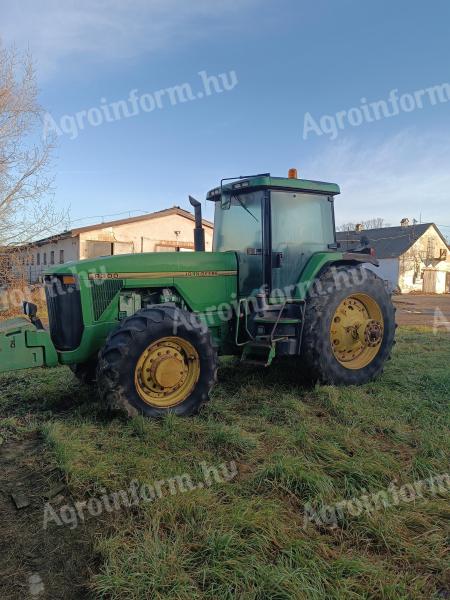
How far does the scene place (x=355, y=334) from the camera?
555cm

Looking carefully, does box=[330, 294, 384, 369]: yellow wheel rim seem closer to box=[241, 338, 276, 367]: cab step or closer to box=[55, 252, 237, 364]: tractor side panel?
box=[241, 338, 276, 367]: cab step

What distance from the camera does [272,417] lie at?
4.46 metres

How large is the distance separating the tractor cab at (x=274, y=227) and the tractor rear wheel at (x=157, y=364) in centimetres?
122

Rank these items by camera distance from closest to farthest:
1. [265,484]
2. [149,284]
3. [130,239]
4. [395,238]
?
1. [265,484]
2. [149,284]
3. [130,239]
4. [395,238]

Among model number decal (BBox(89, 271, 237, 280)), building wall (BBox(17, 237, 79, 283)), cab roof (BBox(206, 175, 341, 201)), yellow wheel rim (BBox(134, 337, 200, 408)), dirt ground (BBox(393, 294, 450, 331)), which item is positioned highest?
building wall (BBox(17, 237, 79, 283))

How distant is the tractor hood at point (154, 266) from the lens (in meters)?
4.55

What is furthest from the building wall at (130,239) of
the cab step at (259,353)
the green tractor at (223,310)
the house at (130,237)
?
the cab step at (259,353)

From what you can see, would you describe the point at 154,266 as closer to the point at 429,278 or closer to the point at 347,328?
the point at 347,328

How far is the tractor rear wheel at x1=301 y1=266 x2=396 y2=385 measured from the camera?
5.07 m

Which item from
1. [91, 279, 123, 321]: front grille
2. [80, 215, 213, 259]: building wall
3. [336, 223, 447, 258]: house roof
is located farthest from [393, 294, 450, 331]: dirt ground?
[336, 223, 447, 258]: house roof

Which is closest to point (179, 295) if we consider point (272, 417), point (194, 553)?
point (272, 417)

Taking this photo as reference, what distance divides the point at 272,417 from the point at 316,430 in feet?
1.95

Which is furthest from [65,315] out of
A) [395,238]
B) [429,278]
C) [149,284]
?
[395,238]

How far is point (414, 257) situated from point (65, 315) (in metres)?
36.8
